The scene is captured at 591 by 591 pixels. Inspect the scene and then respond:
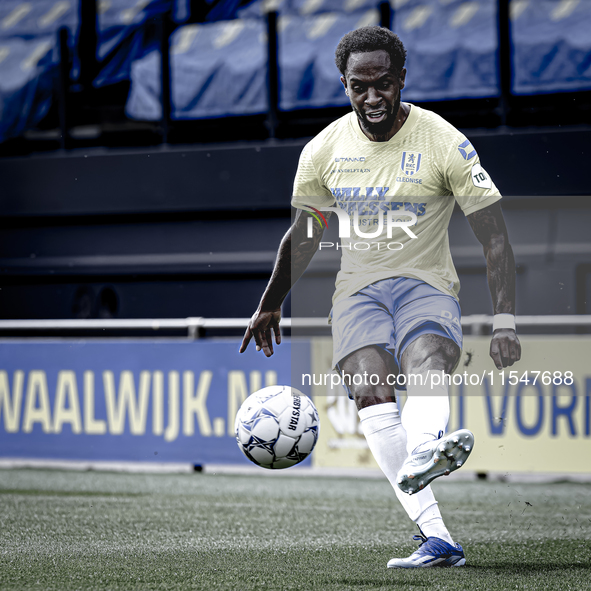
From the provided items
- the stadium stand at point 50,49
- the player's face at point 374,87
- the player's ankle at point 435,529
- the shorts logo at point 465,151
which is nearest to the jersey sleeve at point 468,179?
the shorts logo at point 465,151

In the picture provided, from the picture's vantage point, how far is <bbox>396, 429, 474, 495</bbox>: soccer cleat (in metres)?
3.27

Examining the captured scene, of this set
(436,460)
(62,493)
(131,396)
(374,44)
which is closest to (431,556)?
(436,460)

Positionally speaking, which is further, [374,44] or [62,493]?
[62,493]

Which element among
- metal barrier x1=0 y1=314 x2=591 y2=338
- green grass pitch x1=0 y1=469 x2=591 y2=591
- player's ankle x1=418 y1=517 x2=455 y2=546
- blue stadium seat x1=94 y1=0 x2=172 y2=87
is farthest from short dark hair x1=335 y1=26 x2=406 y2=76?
blue stadium seat x1=94 y1=0 x2=172 y2=87

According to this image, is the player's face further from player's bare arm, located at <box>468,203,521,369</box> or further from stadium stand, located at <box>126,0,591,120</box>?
stadium stand, located at <box>126,0,591,120</box>

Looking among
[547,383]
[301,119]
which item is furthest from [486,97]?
[547,383]

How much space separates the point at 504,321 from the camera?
3.81 metres

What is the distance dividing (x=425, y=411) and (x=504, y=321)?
54 centimetres

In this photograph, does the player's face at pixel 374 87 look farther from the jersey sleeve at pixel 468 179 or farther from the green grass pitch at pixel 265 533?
the green grass pitch at pixel 265 533

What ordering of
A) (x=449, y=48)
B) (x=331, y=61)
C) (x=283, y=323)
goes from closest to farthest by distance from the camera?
(x=283, y=323), (x=449, y=48), (x=331, y=61)

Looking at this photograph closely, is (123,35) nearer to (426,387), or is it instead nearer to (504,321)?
(504,321)

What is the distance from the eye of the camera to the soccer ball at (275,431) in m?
3.98

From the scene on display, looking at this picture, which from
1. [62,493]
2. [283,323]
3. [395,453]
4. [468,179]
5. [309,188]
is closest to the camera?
[395,453]

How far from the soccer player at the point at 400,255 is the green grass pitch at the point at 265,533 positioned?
1.32 feet
